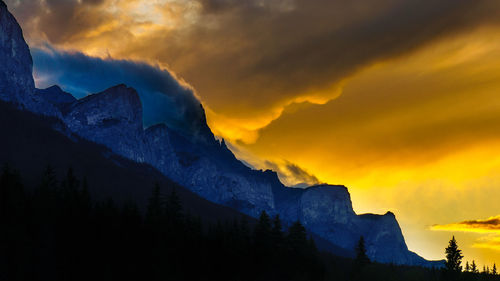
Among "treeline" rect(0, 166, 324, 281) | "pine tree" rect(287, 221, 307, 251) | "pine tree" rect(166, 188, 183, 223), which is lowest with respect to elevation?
"treeline" rect(0, 166, 324, 281)

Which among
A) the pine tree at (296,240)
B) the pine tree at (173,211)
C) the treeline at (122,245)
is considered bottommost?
the treeline at (122,245)

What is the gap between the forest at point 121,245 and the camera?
3487 inches

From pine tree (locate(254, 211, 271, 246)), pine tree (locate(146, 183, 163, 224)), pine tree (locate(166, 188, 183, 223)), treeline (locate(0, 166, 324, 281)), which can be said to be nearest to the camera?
treeline (locate(0, 166, 324, 281))

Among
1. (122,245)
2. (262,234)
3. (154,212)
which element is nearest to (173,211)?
(154,212)

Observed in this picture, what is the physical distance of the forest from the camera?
88562 mm

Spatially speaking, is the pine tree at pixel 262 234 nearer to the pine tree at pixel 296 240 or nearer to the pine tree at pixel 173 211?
the pine tree at pixel 296 240

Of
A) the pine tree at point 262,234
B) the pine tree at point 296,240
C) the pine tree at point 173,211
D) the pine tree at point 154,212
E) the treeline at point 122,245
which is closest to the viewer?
the treeline at point 122,245

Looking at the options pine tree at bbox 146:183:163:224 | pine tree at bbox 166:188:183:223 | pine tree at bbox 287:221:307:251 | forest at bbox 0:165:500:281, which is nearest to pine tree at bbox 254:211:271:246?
forest at bbox 0:165:500:281

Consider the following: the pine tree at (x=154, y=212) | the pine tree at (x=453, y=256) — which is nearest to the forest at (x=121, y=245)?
the pine tree at (x=154, y=212)

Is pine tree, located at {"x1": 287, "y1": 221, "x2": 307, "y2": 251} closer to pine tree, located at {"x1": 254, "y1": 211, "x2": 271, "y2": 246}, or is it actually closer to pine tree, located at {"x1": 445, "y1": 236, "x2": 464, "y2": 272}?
pine tree, located at {"x1": 254, "y1": 211, "x2": 271, "y2": 246}

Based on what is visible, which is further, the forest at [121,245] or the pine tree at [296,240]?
the pine tree at [296,240]

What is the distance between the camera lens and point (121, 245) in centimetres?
9812

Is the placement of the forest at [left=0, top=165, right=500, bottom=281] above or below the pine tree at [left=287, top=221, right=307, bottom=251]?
below

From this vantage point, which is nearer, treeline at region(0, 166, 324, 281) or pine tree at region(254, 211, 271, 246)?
treeline at region(0, 166, 324, 281)
